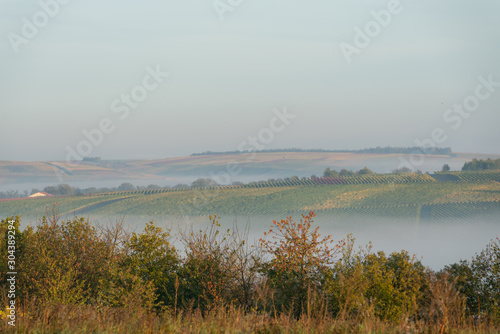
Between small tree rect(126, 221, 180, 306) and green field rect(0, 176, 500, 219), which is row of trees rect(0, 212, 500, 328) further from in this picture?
green field rect(0, 176, 500, 219)

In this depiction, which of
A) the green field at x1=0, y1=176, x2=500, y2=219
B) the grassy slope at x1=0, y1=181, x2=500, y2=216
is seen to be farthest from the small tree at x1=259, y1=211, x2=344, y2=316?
the grassy slope at x1=0, y1=181, x2=500, y2=216

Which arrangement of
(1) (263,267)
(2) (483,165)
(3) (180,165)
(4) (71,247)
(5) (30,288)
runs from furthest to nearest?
(3) (180,165) < (2) (483,165) < (4) (71,247) < (5) (30,288) < (1) (263,267)

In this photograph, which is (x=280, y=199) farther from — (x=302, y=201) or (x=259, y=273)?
(x=259, y=273)

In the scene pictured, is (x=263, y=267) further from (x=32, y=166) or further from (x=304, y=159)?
(x=32, y=166)

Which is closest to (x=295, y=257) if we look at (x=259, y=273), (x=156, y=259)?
(x=259, y=273)

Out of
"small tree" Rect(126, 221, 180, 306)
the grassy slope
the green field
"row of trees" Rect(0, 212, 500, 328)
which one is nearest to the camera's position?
"row of trees" Rect(0, 212, 500, 328)

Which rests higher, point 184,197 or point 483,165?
point 483,165

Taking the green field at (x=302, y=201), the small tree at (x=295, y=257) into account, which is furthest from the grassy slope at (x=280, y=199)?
the small tree at (x=295, y=257)

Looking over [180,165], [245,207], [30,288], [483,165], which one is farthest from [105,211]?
[483,165]

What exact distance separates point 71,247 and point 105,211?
62.7 m

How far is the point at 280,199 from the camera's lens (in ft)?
292

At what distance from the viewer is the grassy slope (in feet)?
278

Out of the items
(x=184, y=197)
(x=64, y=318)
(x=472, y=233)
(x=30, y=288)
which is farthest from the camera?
(x=184, y=197)

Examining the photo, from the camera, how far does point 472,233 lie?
79.3 meters
